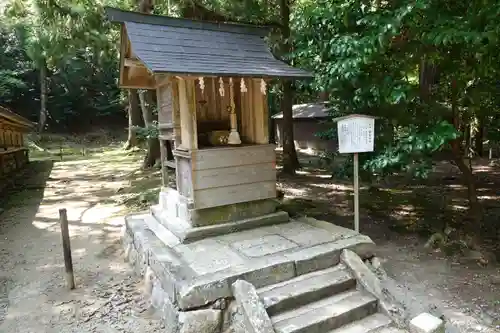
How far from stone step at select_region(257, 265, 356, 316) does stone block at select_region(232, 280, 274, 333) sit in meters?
0.19

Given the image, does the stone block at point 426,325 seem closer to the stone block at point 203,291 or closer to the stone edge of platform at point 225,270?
the stone edge of platform at point 225,270

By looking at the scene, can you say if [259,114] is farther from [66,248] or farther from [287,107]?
[287,107]

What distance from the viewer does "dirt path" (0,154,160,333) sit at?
4.48 m

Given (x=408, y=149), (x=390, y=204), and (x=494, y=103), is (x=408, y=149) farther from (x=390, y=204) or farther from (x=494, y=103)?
(x=390, y=204)

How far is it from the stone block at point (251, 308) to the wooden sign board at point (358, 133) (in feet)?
8.09

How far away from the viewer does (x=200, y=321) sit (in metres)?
3.80

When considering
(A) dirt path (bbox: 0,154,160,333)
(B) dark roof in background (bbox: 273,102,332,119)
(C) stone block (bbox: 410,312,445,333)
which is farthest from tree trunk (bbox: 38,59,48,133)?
(C) stone block (bbox: 410,312,445,333)

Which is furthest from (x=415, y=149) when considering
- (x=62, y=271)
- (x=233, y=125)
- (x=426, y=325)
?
(x=62, y=271)

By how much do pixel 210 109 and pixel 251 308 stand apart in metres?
3.80

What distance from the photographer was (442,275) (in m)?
5.17

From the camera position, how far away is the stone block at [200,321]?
3758mm

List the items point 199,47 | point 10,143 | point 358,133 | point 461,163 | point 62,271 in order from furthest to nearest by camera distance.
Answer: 1. point 10,143
2. point 461,163
3. point 62,271
4. point 199,47
5. point 358,133

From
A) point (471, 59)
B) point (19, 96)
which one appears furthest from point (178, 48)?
point (19, 96)

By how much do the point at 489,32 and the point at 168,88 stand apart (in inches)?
173
